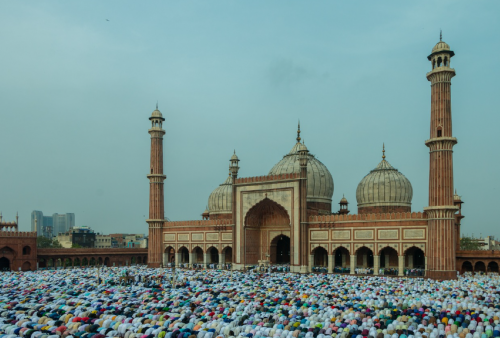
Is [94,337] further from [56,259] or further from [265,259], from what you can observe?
[56,259]

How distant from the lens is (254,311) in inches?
679

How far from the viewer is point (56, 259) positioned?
45.3m

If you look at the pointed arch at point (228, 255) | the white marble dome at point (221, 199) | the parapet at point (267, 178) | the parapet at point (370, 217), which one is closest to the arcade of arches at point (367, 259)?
the parapet at point (370, 217)

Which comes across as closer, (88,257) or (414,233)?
(414,233)

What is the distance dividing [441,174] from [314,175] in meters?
12.9

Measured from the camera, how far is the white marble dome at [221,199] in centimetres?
4769

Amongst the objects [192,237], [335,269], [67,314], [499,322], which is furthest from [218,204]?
[499,322]

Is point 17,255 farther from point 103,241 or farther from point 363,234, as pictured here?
point 103,241

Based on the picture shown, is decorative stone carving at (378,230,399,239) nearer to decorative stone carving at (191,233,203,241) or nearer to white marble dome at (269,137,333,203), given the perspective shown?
white marble dome at (269,137,333,203)

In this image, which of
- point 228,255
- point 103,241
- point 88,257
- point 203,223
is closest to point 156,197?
point 203,223

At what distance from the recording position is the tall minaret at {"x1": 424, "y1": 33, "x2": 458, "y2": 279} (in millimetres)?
29953

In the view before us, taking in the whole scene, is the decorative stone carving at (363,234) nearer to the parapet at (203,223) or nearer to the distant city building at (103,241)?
the parapet at (203,223)

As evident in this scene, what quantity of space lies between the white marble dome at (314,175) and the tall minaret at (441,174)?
463 inches

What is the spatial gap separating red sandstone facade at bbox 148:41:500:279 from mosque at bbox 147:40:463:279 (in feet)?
0.23
